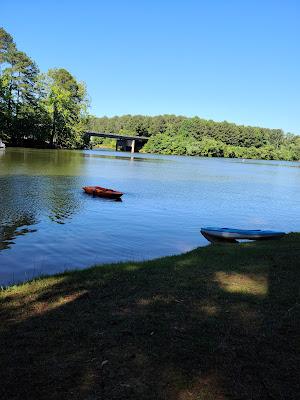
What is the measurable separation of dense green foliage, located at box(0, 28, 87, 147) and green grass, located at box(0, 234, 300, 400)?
3305 inches

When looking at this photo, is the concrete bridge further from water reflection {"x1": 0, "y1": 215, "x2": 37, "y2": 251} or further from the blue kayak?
the blue kayak

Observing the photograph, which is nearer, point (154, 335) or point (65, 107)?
point (154, 335)

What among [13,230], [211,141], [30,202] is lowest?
[13,230]

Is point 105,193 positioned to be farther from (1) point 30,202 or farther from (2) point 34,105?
(2) point 34,105

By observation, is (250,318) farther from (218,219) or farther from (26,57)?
(26,57)

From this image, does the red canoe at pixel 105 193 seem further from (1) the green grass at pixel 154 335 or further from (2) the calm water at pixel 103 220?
(1) the green grass at pixel 154 335

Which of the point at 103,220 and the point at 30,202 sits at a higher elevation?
the point at 30,202

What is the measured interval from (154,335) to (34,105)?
9717cm

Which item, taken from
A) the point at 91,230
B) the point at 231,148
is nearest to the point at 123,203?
the point at 91,230

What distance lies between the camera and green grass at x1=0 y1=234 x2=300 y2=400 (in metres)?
4.40

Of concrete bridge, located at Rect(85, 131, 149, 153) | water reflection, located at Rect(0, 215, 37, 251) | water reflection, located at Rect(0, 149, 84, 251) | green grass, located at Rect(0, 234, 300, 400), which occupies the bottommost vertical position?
water reflection, located at Rect(0, 215, 37, 251)

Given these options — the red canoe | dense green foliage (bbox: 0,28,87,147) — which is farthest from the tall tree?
the red canoe

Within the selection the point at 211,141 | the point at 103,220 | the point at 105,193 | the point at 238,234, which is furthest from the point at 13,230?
the point at 211,141

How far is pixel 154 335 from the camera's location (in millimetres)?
5574
